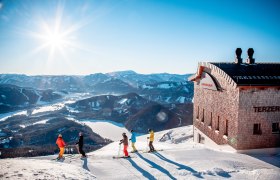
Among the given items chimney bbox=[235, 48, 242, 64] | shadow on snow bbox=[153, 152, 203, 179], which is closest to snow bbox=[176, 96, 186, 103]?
chimney bbox=[235, 48, 242, 64]

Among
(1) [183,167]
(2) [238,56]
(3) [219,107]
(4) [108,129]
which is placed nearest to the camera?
(1) [183,167]

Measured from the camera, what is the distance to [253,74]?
17484 millimetres

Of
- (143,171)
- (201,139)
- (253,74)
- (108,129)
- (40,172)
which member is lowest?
(108,129)

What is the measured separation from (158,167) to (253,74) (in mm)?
9985

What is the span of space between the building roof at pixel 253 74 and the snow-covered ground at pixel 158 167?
184 inches

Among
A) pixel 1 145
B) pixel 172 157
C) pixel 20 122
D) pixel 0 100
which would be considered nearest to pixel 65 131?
pixel 1 145

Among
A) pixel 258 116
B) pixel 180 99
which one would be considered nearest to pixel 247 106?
pixel 258 116

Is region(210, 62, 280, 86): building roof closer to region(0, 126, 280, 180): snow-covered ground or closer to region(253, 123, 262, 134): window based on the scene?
region(253, 123, 262, 134): window

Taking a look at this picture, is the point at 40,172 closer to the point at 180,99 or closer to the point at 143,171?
the point at 143,171

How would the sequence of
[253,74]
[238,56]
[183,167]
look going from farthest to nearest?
1. [238,56]
2. [253,74]
3. [183,167]

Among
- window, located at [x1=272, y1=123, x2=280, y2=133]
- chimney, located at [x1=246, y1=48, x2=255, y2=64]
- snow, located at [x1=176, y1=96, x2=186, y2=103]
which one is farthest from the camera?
snow, located at [x1=176, y1=96, x2=186, y2=103]

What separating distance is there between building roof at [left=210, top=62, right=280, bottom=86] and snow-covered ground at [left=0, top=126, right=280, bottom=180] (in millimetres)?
4663

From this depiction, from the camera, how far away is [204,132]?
22922 millimetres

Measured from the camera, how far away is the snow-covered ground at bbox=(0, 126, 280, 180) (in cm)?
1061
